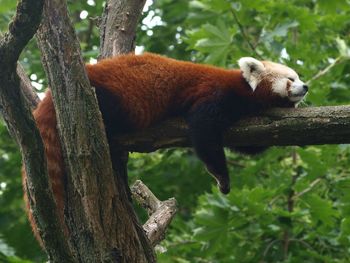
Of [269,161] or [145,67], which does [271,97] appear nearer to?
[145,67]

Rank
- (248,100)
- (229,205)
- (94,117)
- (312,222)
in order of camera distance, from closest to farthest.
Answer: (94,117) < (248,100) < (229,205) < (312,222)

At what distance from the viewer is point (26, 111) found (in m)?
2.58

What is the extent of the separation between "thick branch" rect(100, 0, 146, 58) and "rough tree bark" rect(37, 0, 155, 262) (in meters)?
1.25

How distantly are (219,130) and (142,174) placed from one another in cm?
263

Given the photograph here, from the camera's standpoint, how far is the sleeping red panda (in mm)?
3643

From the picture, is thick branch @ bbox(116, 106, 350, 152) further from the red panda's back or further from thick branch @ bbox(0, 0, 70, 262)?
A: thick branch @ bbox(0, 0, 70, 262)

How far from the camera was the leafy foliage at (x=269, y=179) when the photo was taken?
5.00 m

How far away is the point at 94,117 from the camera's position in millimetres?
2957

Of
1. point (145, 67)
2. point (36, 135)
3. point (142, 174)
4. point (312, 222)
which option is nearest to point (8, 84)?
point (36, 135)

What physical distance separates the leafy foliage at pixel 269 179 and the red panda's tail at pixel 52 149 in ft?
3.93

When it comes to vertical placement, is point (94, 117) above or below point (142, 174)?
above

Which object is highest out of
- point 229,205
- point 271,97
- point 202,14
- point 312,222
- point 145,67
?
point 202,14

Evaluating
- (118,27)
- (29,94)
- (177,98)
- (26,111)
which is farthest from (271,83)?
(26,111)

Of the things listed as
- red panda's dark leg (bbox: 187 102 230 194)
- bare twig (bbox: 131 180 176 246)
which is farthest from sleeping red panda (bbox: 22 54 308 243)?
bare twig (bbox: 131 180 176 246)
